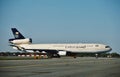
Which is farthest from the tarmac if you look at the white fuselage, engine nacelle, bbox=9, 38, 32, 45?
engine nacelle, bbox=9, 38, 32, 45

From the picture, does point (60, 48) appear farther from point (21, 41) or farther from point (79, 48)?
point (21, 41)

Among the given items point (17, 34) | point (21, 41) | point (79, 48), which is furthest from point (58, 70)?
point (17, 34)

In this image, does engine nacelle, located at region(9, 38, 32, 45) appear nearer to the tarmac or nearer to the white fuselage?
the white fuselage

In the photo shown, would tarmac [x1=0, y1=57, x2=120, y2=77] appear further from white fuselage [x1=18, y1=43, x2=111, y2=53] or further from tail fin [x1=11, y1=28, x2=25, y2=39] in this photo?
tail fin [x1=11, y1=28, x2=25, y2=39]

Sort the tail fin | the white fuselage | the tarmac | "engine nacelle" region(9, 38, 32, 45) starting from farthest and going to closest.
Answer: the tail fin → "engine nacelle" region(9, 38, 32, 45) → the white fuselage → the tarmac

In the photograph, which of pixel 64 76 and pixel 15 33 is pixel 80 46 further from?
pixel 64 76

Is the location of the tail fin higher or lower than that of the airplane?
higher

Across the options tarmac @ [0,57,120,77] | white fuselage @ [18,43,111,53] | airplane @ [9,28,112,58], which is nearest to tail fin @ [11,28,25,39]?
airplane @ [9,28,112,58]

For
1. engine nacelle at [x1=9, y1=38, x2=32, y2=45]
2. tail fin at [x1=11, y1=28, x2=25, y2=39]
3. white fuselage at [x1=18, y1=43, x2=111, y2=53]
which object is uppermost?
tail fin at [x1=11, y1=28, x2=25, y2=39]

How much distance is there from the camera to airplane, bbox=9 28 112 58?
85562 millimetres

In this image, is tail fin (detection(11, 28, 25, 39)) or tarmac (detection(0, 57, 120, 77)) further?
tail fin (detection(11, 28, 25, 39))

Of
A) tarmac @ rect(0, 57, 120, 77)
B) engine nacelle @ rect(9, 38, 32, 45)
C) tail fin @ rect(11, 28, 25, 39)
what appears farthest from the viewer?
tail fin @ rect(11, 28, 25, 39)

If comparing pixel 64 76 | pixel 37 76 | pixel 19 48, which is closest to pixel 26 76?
pixel 37 76

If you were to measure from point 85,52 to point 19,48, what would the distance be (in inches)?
1055
